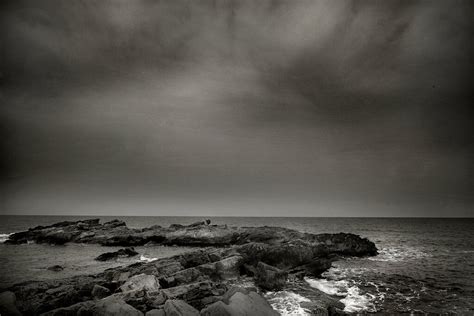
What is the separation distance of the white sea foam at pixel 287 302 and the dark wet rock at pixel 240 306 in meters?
2.83

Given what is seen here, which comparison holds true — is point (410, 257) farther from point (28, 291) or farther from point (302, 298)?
point (28, 291)

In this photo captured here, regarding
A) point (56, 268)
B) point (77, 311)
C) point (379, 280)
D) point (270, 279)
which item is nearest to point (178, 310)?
point (77, 311)

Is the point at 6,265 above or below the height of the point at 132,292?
below

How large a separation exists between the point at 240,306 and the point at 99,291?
855 cm

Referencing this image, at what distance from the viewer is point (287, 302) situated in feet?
49.5

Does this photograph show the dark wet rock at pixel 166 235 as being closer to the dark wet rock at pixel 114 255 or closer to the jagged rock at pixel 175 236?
the jagged rock at pixel 175 236

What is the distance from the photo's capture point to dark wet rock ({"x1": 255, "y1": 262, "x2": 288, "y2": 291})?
17.4 metres

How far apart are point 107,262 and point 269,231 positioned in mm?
22668

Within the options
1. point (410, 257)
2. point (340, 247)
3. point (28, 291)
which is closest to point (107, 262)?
point (28, 291)

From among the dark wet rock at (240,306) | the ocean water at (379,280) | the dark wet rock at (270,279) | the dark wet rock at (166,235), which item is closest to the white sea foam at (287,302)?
the ocean water at (379,280)

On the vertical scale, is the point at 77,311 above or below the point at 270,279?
→ above

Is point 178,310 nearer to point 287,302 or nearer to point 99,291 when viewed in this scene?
point 99,291

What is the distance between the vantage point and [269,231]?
40094 mm

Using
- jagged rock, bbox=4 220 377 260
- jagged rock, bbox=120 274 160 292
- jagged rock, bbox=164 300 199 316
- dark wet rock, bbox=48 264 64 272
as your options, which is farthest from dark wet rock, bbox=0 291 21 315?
jagged rock, bbox=4 220 377 260
